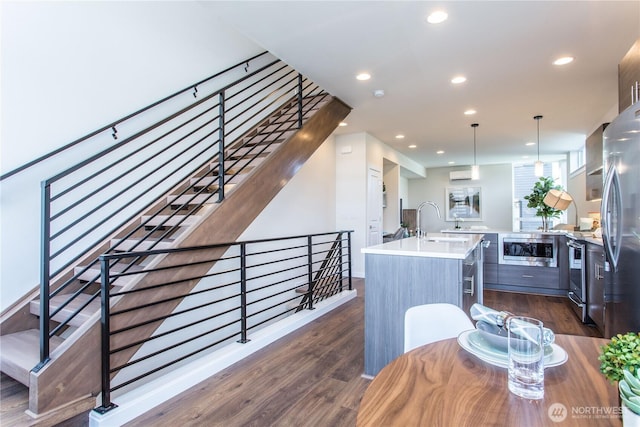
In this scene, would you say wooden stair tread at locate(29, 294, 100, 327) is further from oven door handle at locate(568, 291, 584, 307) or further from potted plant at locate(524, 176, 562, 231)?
potted plant at locate(524, 176, 562, 231)

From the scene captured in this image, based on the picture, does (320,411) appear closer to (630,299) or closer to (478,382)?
(478,382)

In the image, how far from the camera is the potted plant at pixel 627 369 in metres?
0.57

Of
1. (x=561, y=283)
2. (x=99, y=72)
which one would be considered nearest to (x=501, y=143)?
(x=561, y=283)

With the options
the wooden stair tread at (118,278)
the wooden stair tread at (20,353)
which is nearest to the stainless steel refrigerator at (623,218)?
the wooden stair tread at (118,278)

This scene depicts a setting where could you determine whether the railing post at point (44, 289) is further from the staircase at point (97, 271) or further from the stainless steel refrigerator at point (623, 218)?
the stainless steel refrigerator at point (623, 218)

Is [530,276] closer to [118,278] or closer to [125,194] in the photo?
[118,278]

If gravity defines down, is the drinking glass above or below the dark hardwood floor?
above

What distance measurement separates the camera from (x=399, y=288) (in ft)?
7.85

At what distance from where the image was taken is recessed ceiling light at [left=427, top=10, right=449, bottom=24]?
2492mm

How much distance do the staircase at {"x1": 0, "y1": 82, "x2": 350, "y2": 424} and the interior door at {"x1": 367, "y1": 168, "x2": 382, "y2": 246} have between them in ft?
6.65

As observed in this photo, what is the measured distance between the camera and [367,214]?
19.3 feet

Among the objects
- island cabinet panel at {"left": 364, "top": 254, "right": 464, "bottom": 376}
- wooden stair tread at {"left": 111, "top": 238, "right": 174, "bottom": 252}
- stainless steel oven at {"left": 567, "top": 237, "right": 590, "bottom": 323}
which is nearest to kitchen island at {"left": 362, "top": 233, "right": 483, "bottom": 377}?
island cabinet panel at {"left": 364, "top": 254, "right": 464, "bottom": 376}

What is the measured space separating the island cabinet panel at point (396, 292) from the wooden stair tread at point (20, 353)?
207cm

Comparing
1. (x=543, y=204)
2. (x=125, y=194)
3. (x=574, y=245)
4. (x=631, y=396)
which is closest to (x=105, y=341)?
(x=125, y=194)
